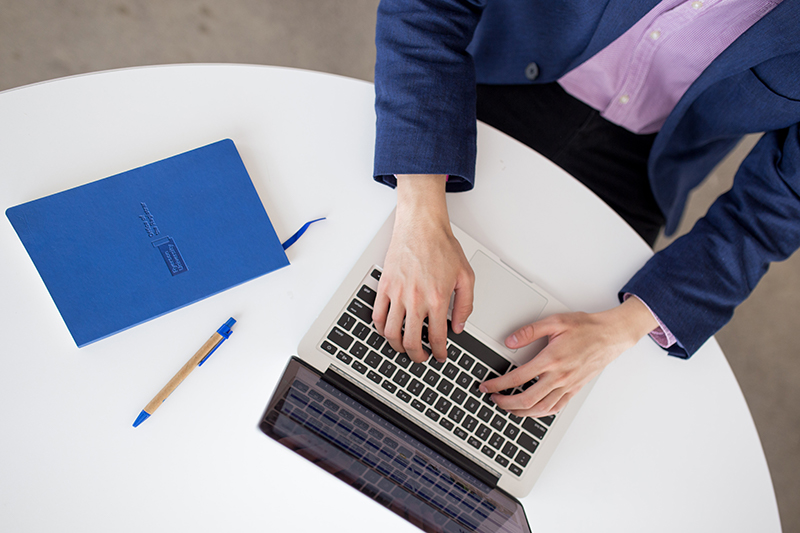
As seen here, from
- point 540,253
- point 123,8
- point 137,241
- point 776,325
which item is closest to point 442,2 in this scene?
point 540,253

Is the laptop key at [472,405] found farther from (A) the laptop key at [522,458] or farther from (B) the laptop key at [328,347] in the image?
(B) the laptop key at [328,347]

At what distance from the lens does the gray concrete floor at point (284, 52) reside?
1282 mm

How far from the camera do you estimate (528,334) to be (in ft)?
2.14

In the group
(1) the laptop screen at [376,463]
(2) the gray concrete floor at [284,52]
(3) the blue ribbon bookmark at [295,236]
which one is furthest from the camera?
(2) the gray concrete floor at [284,52]

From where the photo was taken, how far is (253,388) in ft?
2.11

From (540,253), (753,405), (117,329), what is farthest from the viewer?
(753,405)

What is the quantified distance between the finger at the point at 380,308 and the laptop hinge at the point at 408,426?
0.09 meters

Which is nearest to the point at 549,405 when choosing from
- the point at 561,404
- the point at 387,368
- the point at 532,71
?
the point at 561,404

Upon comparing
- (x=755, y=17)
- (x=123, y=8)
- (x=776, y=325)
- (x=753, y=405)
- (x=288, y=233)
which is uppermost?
(x=123, y=8)

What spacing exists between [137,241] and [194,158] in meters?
0.14

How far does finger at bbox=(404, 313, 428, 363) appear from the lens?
0.63m

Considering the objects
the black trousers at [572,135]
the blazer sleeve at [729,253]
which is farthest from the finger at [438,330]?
the black trousers at [572,135]

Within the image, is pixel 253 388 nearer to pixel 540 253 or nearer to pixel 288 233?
pixel 288 233

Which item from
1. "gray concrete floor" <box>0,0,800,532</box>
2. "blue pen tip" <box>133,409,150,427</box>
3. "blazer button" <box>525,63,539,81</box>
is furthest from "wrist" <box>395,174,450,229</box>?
"gray concrete floor" <box>0,0,800,532</box>
